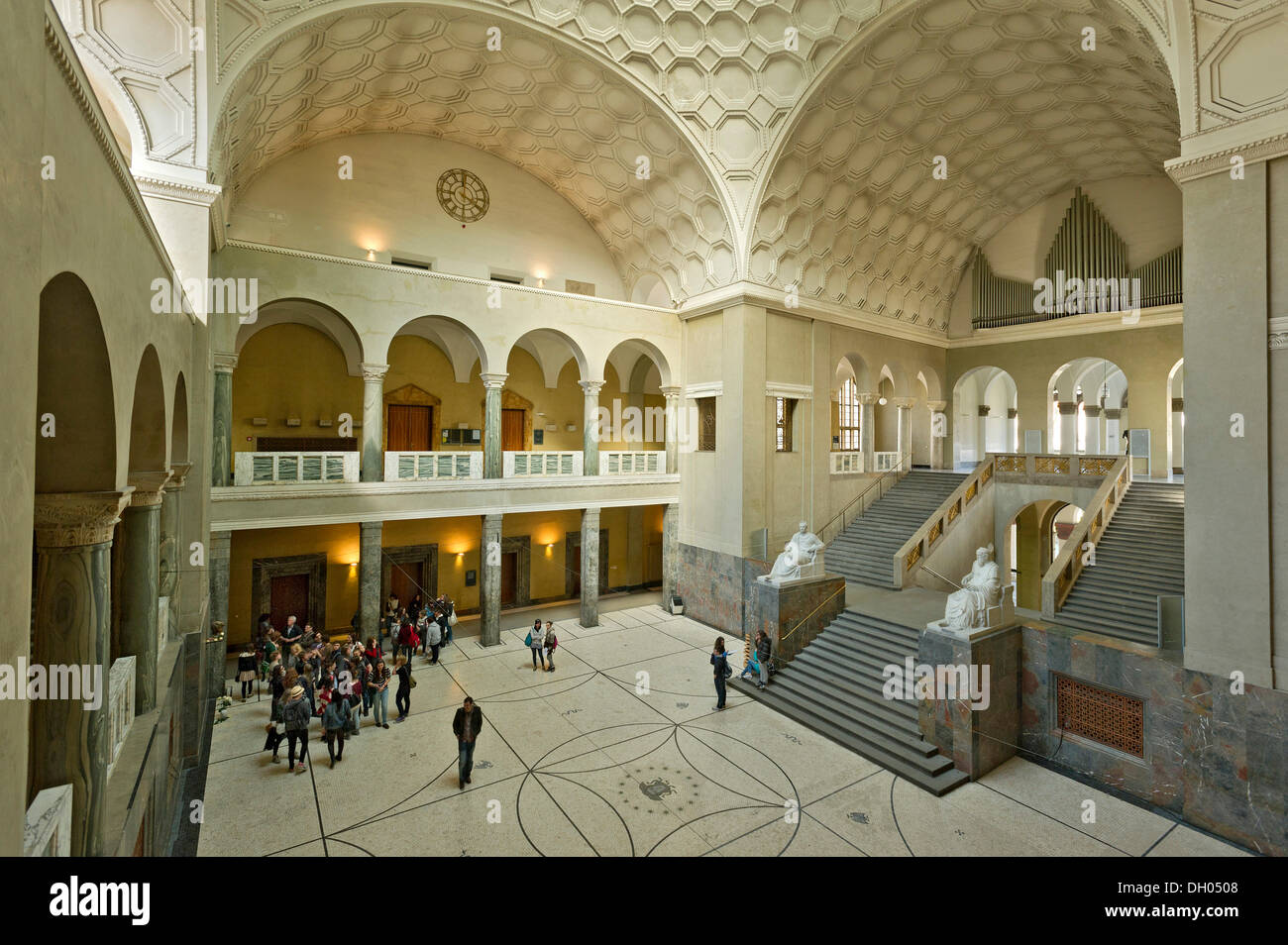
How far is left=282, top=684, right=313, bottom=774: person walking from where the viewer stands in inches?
345

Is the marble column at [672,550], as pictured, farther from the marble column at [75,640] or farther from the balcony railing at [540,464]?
the marble column at [75,640]

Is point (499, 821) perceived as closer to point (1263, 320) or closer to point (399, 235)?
point (1263, 320)

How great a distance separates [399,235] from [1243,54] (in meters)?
15.4

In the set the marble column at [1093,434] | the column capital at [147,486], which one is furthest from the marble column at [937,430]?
the column capital at [147,486]

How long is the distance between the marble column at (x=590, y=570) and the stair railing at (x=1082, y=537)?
9814mm

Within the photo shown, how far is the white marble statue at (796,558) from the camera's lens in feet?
42.0

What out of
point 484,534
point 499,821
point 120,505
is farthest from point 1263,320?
point 484,534

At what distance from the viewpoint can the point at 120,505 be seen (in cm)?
455

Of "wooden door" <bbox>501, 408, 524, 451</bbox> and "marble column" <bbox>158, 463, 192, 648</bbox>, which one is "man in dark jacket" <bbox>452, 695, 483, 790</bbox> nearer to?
"marble column" <bbox>158, 463, 192, 648</bbox>

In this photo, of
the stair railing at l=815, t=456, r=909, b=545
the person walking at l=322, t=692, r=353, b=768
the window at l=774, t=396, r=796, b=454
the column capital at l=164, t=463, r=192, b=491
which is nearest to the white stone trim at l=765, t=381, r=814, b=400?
the window at l=774, t=396, r=796, b=454

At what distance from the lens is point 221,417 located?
39.1 ft

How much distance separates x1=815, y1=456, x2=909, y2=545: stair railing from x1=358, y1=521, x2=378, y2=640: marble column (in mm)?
10975

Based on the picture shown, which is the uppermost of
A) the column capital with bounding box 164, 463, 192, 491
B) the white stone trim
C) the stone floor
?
the white stone trim

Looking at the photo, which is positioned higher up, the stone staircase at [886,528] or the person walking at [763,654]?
the stone staircase at [886,528]
